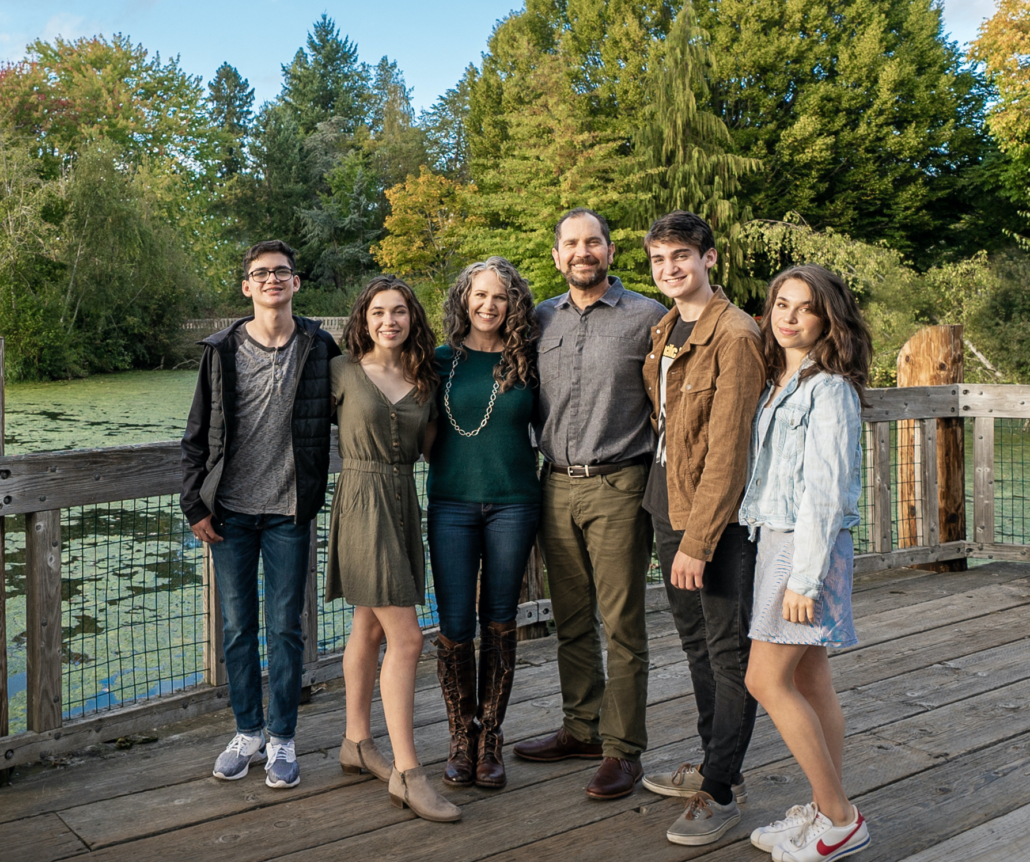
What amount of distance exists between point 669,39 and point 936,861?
2791 cm

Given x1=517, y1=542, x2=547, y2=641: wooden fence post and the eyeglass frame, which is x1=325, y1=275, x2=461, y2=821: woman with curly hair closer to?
the eyeglass frame

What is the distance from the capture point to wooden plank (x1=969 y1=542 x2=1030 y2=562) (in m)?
5.29

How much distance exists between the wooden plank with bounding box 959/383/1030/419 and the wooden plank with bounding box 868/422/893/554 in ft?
1.52

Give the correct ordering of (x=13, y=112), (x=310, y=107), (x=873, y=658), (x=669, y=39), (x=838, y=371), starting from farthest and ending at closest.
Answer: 1. (x=310, y=107)
2. (x=13, y=112)
3. (x=669, y=39)
4. (x=873, y=658)
5. (x=838, y=371)

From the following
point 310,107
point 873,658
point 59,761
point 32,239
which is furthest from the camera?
point 310,107

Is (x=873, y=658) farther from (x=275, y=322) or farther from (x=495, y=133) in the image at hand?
(x=495, y=133)

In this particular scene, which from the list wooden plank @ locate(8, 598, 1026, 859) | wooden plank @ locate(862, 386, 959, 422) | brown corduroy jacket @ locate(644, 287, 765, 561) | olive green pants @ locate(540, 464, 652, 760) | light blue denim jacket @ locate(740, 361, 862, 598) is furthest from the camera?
wooden plank @ locate(862, 386, 959, 422)

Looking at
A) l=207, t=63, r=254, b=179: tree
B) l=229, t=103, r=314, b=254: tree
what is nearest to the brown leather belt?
l=229, t=103, r=314, b=254: tree

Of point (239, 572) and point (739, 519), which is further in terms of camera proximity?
point (239, 572)

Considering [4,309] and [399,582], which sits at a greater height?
[4,309]

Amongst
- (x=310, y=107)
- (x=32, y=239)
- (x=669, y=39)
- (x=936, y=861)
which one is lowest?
(x=936, y=861)

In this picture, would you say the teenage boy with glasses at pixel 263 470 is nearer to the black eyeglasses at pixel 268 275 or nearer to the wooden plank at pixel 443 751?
the black eyeglasses at pixel 268 275

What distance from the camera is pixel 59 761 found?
2926 mm

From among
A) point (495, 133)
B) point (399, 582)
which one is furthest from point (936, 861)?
point (495, 133)
